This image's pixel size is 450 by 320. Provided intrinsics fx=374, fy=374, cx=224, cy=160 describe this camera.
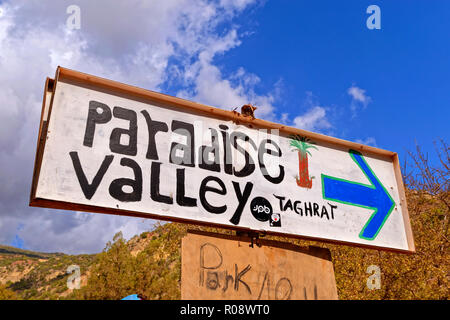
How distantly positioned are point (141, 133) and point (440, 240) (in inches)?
485

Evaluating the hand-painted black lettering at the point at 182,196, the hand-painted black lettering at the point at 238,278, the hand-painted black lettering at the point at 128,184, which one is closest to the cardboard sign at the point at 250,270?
the hand-painted black lettering at the point at 238,278

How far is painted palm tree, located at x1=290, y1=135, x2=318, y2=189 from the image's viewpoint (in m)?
3.98

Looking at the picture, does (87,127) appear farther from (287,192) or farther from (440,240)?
Answer: (440,240)

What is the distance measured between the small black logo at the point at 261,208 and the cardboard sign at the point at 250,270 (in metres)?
0.23

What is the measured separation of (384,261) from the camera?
12312mm

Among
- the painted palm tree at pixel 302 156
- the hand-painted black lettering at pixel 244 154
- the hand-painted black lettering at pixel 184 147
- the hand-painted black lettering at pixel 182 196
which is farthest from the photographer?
the painted palm tree at pixel 302 156

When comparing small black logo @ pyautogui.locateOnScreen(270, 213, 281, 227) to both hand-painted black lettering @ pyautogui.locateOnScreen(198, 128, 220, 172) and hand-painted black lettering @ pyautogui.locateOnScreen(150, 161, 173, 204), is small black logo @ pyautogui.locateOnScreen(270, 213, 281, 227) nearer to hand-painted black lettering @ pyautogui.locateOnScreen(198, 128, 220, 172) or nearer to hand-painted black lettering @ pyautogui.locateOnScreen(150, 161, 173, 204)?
hand-painted black lettering @ pyautogui.locateOnScreen(198, 128, 220, 172)

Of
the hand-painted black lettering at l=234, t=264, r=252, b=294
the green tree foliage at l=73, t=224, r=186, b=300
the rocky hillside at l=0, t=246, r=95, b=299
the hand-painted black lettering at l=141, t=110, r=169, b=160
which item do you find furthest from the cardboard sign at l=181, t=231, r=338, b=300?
the rocky hillside at l=0, t=246, r=95, b=299

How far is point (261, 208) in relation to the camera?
356cm

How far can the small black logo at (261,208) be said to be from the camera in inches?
138

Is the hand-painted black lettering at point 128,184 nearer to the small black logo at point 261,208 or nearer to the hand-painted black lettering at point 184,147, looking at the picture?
the hand-painted black lettering at point 184,147

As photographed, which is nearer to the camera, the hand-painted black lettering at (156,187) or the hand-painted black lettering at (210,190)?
the hand-painted black lettering at (156,187)

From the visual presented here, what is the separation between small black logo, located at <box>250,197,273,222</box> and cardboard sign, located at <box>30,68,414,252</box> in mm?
11

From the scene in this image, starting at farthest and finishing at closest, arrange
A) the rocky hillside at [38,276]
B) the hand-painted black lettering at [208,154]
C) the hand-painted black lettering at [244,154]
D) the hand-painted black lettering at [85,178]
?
1. the rocky hillside at [38,276]
2. the hand-painted black lettering at [244,154]
3. the hand-painted black lettering at [208,154]
4. the hand-painted black lettering at [85,178]
